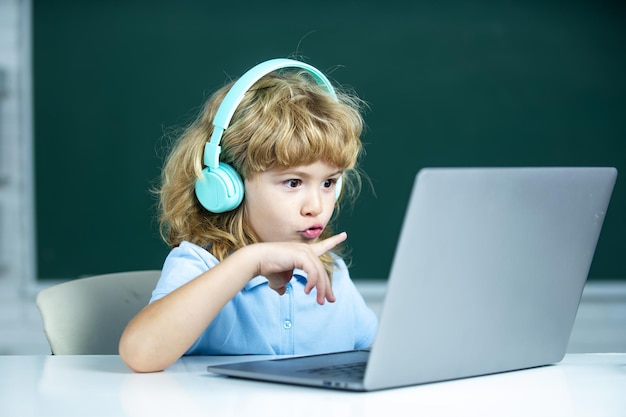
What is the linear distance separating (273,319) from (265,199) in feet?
0.67

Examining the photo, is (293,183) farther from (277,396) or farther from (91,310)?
(277,396)

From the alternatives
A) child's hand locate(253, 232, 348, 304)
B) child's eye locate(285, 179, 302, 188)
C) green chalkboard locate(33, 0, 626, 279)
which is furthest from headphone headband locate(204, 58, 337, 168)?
green chalkboard locate(33, 0, 626, 279)

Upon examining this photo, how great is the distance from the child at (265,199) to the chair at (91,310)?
0.38ft

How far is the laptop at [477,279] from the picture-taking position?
0.78 metres

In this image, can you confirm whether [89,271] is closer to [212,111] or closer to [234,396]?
[212,111]

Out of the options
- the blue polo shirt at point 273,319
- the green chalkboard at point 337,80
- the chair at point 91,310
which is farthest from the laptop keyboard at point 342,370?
the green chalkboard at point 337,80

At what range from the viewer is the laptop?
30.5 inches

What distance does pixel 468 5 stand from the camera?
11.0 ft

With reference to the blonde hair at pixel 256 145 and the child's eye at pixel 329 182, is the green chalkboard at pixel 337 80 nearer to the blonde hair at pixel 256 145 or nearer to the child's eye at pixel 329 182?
the blonde hair at pixel 256 145

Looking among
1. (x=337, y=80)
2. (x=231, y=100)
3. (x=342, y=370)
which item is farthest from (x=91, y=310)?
(x=337, y=80)

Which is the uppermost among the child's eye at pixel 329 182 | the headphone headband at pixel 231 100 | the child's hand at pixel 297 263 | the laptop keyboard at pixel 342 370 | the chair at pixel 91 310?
the headphone headband at pixel 231 100

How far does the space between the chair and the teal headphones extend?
266mm

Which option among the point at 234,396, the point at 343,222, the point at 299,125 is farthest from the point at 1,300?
the point at 234,396

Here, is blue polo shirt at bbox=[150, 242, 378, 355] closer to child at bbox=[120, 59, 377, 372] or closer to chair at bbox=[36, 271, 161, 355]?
child at bbox=[120, 59, 377, 372]
